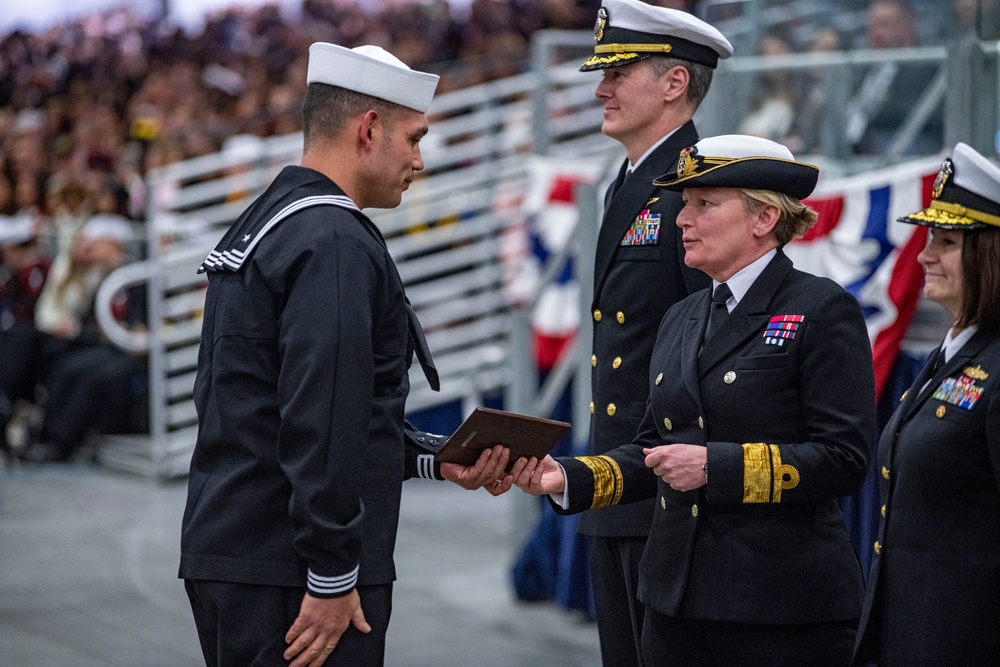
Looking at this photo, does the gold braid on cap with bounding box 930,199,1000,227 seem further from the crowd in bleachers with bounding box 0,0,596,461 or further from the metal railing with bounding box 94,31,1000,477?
the crowd in bleachers with bounding box 0,0,596,461

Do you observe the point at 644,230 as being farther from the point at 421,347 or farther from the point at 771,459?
the point at 771,459

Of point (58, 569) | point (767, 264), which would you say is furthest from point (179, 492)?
point (767, 264)

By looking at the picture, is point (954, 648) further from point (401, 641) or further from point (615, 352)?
point (401, 641)

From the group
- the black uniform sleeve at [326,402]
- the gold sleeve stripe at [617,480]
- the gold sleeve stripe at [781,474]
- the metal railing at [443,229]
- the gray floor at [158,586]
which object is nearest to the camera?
the black uniform sleeve at [326,402]

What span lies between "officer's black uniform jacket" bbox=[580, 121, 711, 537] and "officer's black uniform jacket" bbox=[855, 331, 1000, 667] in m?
0.54

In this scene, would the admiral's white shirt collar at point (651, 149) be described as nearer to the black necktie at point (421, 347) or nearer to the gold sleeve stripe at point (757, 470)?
the black necktie at point (421, 347)

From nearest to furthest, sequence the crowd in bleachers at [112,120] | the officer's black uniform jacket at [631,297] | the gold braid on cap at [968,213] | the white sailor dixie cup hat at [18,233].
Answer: the gold braid on cap at [968,213]
the officer's black uniform jacket at [631,297]
the crowd in bleachers at [112,120]
the white sailor dixie cup hat at [18,233]

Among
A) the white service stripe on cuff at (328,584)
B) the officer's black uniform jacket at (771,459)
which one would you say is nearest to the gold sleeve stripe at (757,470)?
the officer's black uniform jacket at (771,459)

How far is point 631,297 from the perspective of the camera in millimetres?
3027

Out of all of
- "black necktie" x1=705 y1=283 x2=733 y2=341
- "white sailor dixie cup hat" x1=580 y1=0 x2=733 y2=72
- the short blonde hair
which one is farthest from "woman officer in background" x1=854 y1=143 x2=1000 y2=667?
"white sailor dixie cup hat" x1=580 y1=0 x2=733 y2=72

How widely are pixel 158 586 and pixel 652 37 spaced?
3.65 metres

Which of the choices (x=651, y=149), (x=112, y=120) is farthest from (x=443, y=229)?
(x=651, y=149)

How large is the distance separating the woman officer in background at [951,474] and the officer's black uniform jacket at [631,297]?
507 mm

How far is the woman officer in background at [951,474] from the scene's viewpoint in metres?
2.48
